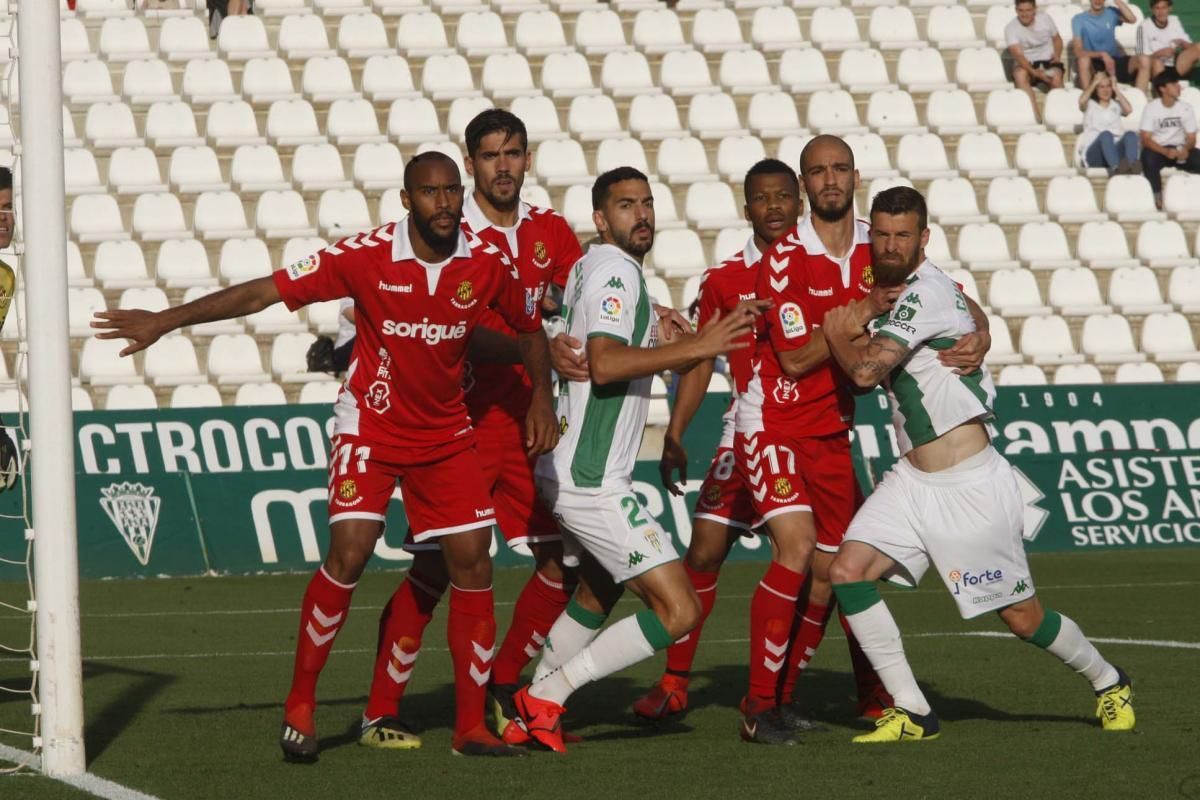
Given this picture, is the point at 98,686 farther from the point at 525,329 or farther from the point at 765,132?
the point at 765,132

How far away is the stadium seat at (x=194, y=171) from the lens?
19.7m

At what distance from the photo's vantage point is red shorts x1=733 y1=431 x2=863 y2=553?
759cm

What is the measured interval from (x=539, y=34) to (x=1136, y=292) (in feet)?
24.2

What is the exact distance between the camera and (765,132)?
68.7 feet

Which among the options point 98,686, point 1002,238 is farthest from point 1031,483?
point 98,686

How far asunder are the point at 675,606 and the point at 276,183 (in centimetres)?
1376

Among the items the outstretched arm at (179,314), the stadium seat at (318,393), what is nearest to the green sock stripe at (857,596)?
the outstretched arm at (179,314)

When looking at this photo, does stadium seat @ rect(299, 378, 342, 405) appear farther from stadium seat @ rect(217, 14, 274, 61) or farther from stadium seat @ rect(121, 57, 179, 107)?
stadium seat @ rect(217, 14, 274, 61)

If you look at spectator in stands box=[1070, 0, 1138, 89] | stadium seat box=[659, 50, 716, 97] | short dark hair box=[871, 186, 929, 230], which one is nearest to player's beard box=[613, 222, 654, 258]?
short dark hair box=[871, 186, 929, 230]

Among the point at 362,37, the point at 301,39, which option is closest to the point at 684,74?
the point at 362,37

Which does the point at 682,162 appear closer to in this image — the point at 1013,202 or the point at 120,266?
the point at 1013,202

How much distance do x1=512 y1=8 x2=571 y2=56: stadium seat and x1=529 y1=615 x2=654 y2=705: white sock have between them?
15.3 metres

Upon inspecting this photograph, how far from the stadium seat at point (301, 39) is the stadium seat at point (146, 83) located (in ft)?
4.43

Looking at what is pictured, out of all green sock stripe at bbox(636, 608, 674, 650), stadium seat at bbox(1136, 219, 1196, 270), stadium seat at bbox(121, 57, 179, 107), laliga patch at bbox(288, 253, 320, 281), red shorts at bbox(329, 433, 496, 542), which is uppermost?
stadium seat at bbox(121, 57, 179, 107)
